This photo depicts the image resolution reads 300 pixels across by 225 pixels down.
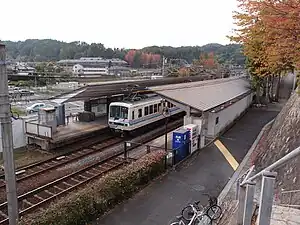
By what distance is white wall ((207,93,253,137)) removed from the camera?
17781 millimetres

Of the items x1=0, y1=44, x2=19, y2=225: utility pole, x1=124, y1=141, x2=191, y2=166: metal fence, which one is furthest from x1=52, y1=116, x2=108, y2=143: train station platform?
x1=0, y1=44, x2=19, y2=225: utility pole

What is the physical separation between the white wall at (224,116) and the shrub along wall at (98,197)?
A: 22.7 ft

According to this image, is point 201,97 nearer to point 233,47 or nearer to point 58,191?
point 58,191

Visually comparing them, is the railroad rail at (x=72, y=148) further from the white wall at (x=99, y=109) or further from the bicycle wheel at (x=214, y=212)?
the bicycle wheel at (x=214, y=212)

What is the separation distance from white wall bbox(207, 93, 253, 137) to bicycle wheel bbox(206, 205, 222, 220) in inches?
380

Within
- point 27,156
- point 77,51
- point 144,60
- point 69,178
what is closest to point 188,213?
point 69,178

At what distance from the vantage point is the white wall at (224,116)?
1778 cm

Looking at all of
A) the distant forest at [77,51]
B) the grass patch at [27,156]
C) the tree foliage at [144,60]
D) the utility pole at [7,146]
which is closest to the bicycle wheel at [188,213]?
the utility pole at [7,146]

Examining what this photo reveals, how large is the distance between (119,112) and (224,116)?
24.8 ft

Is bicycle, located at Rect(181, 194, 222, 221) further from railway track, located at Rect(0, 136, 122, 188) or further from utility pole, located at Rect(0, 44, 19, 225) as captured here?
railway track, located at Rect(0, 136, 122, 188)

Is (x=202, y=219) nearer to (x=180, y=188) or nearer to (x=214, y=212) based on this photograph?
(x=214, y=212)

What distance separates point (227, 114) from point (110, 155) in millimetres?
10142

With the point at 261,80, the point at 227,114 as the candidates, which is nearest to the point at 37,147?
the point at 227,114

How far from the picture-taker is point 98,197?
877cm
